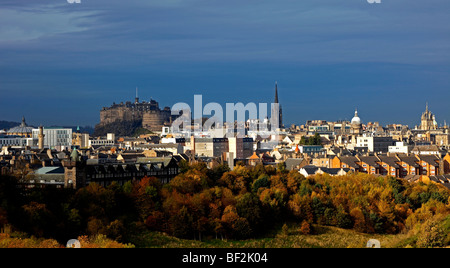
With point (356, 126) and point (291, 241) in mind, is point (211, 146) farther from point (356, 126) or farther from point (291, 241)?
point (291, 241)

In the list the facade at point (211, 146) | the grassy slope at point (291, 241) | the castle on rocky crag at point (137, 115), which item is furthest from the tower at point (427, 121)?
the grassy slope at point (291, 241)

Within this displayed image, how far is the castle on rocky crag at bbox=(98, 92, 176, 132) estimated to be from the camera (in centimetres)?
17762

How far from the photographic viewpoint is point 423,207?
46.2 metres

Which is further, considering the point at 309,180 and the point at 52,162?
the point at 52,162

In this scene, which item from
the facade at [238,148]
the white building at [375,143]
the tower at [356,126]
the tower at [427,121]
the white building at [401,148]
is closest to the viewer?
the white building at [401,148]

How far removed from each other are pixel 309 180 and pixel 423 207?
9.10 m

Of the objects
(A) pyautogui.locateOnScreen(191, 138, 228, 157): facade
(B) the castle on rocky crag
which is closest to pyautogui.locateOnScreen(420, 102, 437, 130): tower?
(B) the castle on rocky crag

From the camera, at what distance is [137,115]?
182000mm

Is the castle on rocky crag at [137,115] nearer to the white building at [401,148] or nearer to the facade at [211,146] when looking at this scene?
the facade at [211,146]

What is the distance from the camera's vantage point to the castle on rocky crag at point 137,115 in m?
178

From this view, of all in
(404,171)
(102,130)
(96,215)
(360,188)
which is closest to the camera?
(96,215)
